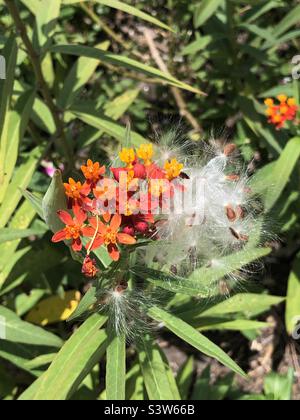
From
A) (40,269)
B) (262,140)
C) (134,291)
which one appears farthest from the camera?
(262,140)

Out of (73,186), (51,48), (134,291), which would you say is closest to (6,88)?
(51,48)

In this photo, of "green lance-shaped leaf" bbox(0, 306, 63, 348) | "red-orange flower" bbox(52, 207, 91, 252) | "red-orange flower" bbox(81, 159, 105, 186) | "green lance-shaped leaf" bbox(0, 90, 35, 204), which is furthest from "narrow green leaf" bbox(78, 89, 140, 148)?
"red-orange flower" bbox(52, 207, 91, 252)

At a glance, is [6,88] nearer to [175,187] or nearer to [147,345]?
[175,187]

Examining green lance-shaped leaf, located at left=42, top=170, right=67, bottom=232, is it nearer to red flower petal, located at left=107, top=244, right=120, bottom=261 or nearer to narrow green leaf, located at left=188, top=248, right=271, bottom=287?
red flower petal, located at left=107, top=244, right=120, bottom=261

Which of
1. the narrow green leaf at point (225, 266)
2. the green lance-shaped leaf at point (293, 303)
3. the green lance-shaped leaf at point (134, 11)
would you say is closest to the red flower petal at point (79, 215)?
the narrow green leaf at point (225, 266)

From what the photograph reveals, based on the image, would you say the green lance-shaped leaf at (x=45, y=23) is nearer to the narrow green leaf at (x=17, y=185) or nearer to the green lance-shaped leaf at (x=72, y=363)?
the narrow green leaf at (x=17, y=185)
